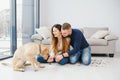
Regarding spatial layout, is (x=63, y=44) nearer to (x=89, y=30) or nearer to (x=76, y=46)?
(x=76, y=46)

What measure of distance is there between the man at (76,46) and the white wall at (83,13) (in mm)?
2556

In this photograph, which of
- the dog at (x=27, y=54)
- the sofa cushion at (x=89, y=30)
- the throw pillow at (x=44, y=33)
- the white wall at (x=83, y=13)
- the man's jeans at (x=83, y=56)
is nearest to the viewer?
the dog at (x=27, y=54)

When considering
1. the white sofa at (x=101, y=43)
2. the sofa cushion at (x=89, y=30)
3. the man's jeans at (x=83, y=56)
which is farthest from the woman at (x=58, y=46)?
the sofa cushion at (x=89, y=30)

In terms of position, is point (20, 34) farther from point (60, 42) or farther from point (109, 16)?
point (109, 16)

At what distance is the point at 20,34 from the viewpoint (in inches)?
221

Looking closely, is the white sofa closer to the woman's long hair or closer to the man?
the man

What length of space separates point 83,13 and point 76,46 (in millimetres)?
3045

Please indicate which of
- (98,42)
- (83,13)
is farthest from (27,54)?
(83,13)

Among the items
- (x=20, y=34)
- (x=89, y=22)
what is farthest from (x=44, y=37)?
(x=89, y=22)

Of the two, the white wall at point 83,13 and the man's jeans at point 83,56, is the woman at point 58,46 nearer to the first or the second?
the man's jeans at point 83,56

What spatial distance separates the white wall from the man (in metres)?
2.56

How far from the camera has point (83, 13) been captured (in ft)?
21.8

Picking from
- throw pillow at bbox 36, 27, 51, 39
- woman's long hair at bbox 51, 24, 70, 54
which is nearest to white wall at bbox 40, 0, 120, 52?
throw pillow at bbox 36, 27, 51, 39

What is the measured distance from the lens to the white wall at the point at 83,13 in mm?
6559
